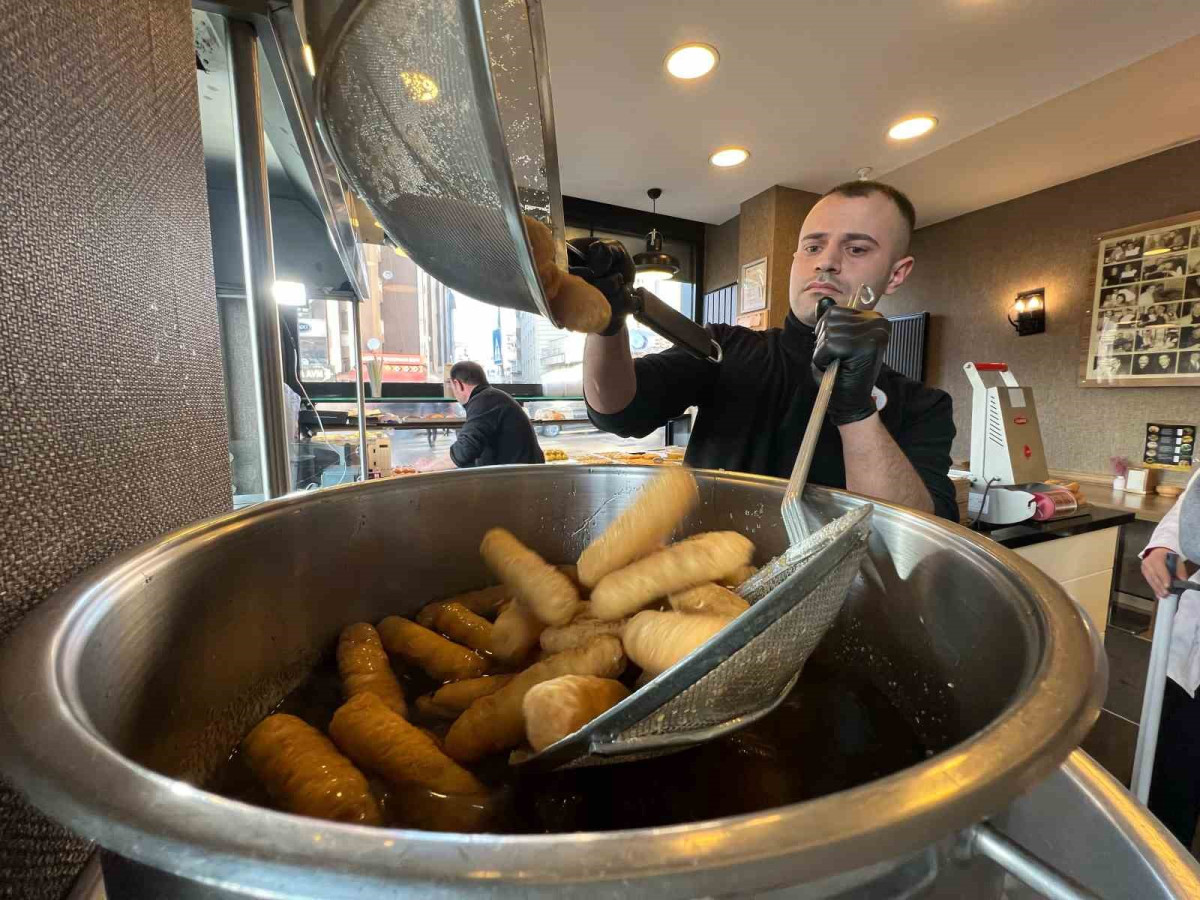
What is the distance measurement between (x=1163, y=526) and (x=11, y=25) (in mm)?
2033

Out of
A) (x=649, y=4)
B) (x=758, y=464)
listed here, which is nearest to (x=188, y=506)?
(x=758, y=464)

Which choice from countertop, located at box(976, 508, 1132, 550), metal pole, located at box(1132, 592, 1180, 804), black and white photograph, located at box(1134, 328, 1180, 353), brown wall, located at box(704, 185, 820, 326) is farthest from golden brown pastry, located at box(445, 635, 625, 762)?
black and white photograph, located at box(1134, 328, 1180, 353)

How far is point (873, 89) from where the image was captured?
205 centimetres

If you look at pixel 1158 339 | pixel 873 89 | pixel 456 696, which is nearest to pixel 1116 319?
pixel 1158 339

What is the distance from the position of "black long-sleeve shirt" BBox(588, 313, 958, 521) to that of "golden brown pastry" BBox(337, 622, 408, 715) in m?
0.72

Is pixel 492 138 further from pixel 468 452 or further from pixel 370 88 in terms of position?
pixel 468 452

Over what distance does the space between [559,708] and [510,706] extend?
65 mm

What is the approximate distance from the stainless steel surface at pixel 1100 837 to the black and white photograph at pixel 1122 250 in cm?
364

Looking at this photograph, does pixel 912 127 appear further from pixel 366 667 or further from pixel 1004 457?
pixel 366 667

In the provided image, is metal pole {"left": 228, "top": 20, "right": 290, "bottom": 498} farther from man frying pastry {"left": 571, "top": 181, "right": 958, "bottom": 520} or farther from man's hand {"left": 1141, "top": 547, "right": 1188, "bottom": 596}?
man's hand {"left": 1141, "top": 547, "right": 1188, "bottom": 596}

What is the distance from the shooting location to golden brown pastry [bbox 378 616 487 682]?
469 mm

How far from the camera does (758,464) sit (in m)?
1.11

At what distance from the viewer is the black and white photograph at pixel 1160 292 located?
2.58 metres

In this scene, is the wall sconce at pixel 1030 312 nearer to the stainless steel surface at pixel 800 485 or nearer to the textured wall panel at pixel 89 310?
the stainless steel surface at pixel 800 485
